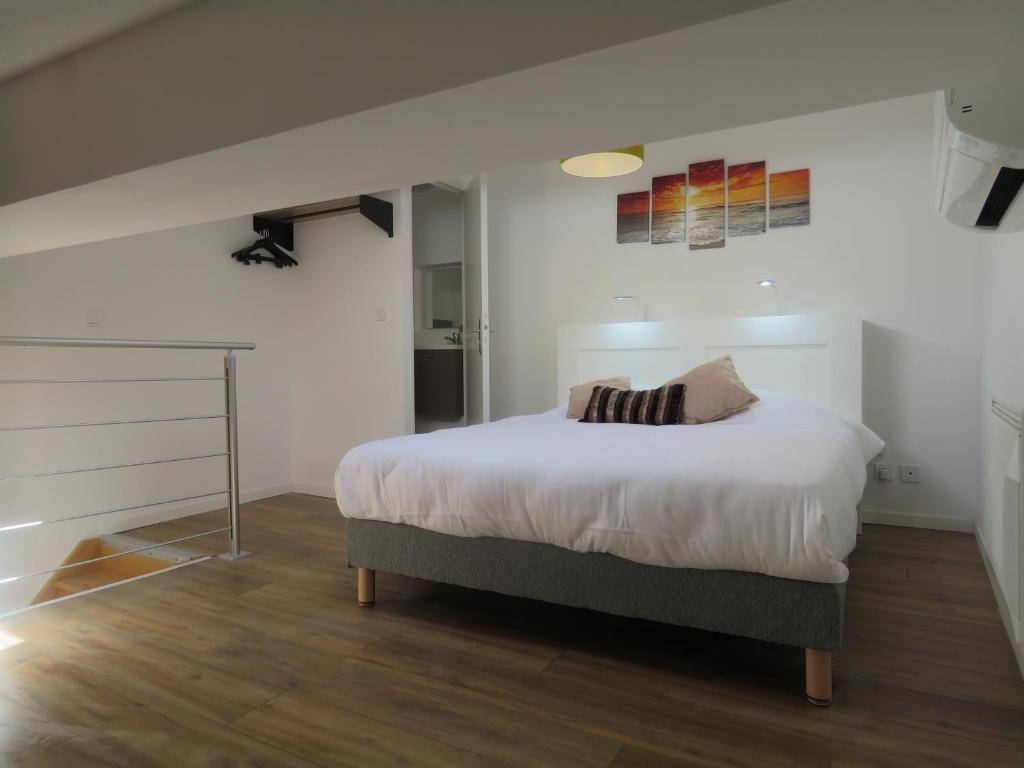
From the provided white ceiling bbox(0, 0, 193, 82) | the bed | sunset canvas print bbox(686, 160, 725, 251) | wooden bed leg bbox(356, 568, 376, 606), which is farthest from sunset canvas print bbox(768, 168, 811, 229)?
white ceiling bbox(0, 0, 193, 82)

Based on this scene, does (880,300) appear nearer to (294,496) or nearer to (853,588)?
(853,588)

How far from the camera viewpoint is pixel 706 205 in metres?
3.74

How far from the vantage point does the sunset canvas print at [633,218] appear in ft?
12.9

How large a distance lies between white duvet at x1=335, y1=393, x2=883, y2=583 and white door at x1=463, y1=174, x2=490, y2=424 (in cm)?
137

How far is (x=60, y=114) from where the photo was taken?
1377mm

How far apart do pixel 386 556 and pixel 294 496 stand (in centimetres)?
235

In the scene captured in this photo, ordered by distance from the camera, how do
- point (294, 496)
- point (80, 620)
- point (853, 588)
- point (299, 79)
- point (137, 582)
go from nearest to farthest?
point (299, 79) → point (80, 620) → point (853, 588) → point (137, 582) → point (294, 496)

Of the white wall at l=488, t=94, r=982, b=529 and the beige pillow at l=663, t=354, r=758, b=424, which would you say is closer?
the beige pillow at l=663, t=354, r=758, b=424

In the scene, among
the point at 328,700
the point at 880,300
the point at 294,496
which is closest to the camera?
the point at 328,700

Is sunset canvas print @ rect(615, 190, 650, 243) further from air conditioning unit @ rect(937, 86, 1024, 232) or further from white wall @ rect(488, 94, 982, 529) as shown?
air conditioning unit @ rect(937, 86, 1024, 232)

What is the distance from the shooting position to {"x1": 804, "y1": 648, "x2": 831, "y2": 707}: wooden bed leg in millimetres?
1526

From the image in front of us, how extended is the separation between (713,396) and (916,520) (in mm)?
1378

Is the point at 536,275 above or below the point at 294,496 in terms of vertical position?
above

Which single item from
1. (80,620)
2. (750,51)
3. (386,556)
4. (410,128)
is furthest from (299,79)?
(80,620)
